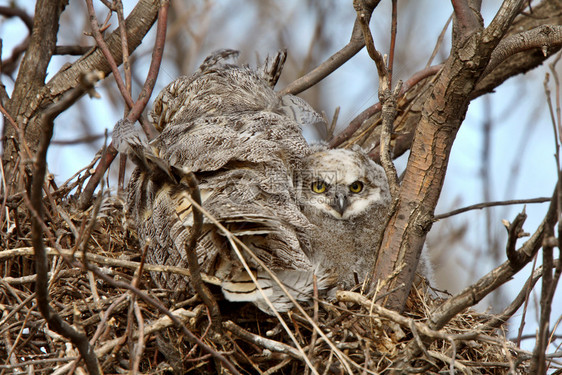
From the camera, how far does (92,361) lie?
1896 mm

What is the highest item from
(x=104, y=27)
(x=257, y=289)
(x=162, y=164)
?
(x=104, y=27)

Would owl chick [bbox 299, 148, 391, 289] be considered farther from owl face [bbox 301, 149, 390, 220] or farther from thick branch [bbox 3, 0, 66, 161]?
thick branch [bbox 3, 0, 66, 161]

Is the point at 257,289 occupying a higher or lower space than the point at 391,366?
higher

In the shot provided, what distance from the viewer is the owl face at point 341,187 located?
3.30m

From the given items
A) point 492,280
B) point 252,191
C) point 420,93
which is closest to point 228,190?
point 252,191

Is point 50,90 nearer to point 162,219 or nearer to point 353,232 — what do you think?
point 162,219

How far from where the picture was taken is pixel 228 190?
8.38 ft

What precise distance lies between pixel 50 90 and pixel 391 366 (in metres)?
2.58

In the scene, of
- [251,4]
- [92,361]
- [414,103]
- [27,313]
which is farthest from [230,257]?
[251,4]

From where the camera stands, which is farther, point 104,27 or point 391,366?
point 104,27

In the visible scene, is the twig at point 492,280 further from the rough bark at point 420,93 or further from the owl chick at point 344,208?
the rough bark at point 420,93

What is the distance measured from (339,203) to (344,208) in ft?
0.13

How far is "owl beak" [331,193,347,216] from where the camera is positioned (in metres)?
3.27

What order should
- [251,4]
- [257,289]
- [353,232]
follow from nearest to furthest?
[257,289]
[353,232]
[251,4]
